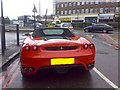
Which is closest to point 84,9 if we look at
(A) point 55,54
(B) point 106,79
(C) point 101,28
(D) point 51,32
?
(C) point 101,28

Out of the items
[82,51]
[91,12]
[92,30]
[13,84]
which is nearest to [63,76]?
[82,51]

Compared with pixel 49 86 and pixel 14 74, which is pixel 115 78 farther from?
pixel 14 74

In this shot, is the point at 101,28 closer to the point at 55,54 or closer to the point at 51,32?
the point at 51,32

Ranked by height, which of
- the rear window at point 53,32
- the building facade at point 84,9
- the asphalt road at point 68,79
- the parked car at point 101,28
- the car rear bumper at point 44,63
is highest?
the building facade at point 84,9

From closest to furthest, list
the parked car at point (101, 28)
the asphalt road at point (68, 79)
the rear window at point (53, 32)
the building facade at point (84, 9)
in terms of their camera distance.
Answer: the asphalt road at point (68, 79), the rear window at point (53, 32), the parked car at point (101, 28), the building facade at point (84, 9)

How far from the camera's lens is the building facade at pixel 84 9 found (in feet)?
309

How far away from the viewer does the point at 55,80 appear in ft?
22.0

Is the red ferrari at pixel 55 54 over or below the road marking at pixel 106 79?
over

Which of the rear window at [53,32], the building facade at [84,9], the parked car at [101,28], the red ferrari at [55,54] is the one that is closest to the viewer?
the red ferrari at [55,54]

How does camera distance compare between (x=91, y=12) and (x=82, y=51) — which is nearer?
(x=82, y=51)

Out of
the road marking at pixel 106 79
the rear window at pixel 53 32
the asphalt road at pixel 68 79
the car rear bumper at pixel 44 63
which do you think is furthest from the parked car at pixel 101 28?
the car rear bumper at pixel 44 63

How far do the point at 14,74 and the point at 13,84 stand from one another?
1.21m

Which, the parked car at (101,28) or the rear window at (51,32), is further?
the parked car at (101,28)

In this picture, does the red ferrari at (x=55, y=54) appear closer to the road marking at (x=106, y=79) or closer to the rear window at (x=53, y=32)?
the road marking at (x=106, y=79)
